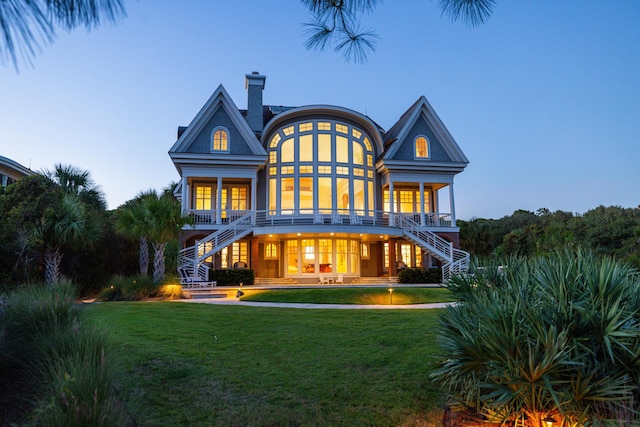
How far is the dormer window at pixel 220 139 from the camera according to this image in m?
24.6

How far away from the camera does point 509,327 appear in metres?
4.52

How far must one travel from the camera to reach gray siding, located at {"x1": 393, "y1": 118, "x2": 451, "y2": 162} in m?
26.2

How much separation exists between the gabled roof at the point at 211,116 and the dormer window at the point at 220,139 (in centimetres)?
78

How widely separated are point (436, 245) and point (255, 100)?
15.1 meters

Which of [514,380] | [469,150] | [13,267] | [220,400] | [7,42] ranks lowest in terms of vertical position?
[220,400]

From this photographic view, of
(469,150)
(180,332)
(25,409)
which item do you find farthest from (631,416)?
(469,150)

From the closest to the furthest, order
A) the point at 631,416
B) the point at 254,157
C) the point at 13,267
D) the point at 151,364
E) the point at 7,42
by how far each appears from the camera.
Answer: the point at 7,42, the point at 631,416, the point at 151,364, the point at 13,267, the point at 254,157

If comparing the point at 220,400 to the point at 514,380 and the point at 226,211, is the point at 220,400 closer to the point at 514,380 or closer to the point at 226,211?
the point at 514,380

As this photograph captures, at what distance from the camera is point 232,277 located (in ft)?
68.9

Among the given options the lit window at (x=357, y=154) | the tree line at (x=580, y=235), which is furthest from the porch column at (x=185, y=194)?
the tree line at (x=580, y=235)

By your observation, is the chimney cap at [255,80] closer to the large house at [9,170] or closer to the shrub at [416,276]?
the shrub at [416,276]

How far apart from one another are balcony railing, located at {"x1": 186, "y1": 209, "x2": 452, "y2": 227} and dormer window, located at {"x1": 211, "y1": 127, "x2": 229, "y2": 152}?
3.88 metres

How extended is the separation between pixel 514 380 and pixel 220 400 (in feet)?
11.9

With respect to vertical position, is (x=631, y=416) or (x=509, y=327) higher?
(x=509, y=327)
